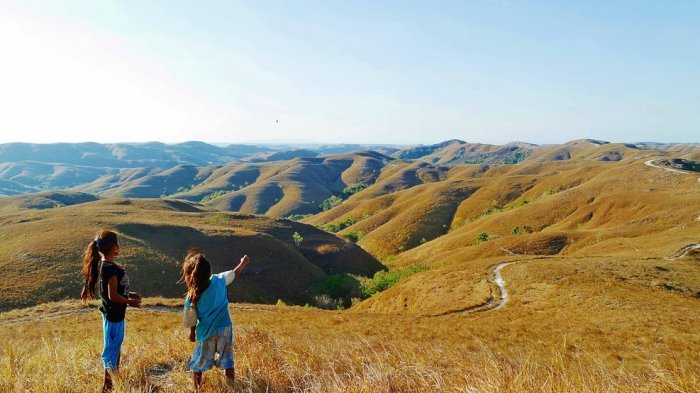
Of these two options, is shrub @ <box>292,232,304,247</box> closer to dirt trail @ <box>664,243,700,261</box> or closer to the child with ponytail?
dirt trail @ <box>664,243,700,261</box>

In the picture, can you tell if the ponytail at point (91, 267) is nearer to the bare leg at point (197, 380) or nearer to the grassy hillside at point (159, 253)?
the bare leg at point (197, 380)

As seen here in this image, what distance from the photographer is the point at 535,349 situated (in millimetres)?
17141

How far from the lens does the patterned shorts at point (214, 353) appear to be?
6562 millimetres

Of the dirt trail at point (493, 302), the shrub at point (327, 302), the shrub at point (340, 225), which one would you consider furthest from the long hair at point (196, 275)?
the shrub at point (340, 225)

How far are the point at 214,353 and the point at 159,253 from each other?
5997 centimetres

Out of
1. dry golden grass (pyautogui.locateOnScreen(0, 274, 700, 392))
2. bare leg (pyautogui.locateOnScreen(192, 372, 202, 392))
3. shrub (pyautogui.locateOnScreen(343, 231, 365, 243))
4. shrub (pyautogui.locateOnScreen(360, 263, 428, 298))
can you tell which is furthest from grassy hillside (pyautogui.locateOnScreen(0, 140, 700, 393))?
shrub (pyautogui.locateOnScreen(343, 231, 365, 243))

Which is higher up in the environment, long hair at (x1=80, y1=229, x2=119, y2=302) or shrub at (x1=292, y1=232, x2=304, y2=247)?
long hair at (x1=80, y1=229, x2=119, y2=302)

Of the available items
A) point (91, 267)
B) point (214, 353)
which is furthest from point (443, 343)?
point (91, 267)

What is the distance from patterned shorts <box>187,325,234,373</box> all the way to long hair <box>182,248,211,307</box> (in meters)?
0.69

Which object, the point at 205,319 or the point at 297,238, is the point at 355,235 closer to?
the point at 297,238

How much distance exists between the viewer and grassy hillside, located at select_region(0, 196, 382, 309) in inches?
1796

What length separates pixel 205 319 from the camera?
688 cm

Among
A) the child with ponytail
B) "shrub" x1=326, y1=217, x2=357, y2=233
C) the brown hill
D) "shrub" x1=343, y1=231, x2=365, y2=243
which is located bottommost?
"shrub" x1=326, y1=217, x2=357, y2=233

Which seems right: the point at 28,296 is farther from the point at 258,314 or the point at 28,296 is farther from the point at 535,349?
the point at 535,349
